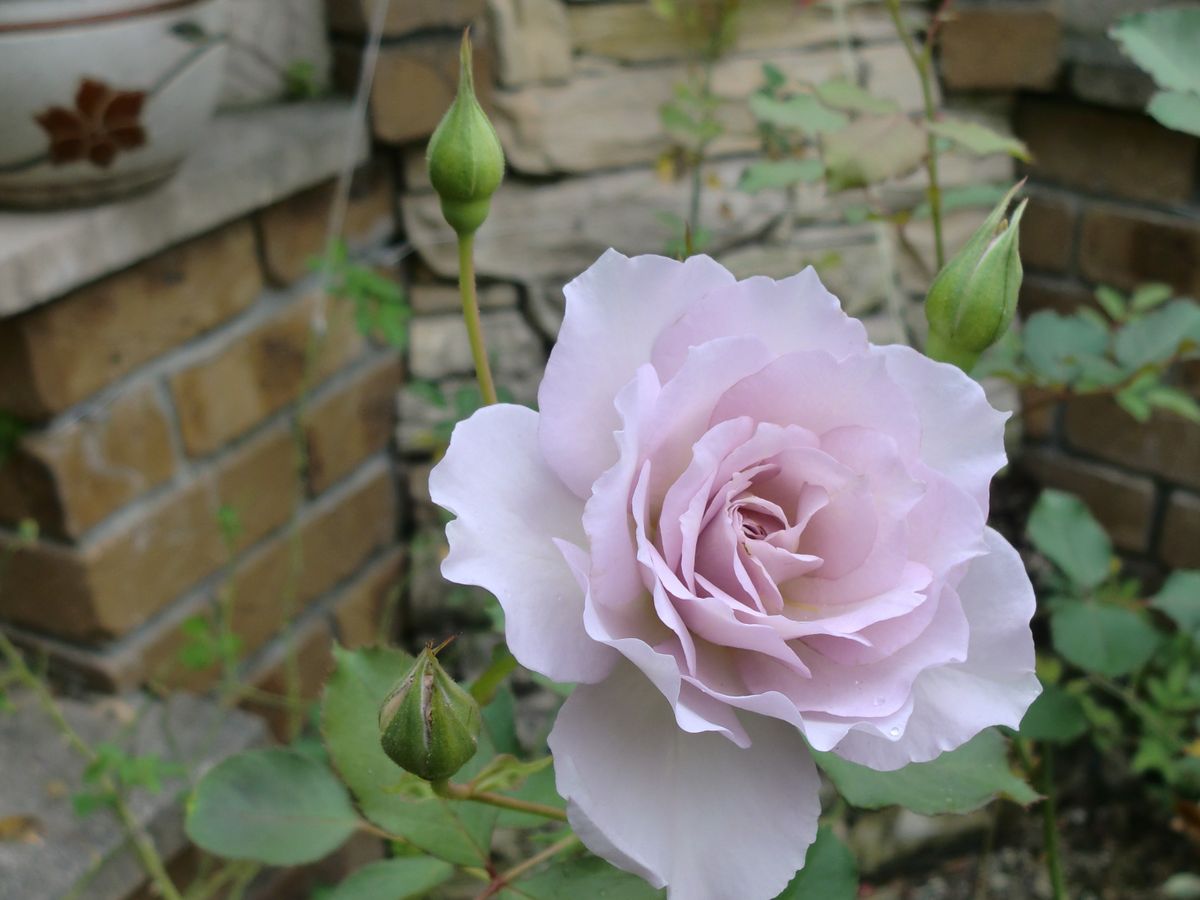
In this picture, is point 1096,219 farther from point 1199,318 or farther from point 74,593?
point 74,593

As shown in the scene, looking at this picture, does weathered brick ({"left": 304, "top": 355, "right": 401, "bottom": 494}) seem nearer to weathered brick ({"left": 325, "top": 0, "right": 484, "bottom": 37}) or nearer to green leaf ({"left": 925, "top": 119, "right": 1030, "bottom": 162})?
weathered brick ({"left": 325, "top": 0, "right": 484, "bottom": 37})

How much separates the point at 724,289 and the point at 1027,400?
1.27 meters

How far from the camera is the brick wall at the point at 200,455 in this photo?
1013 mm

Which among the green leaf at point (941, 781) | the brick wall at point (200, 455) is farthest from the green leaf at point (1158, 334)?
the brick wall at point (200, 455)

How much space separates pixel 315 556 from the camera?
52.5 inches

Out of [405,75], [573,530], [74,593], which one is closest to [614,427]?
[573,530]

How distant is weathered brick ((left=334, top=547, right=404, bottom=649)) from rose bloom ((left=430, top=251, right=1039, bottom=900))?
1.08 meters

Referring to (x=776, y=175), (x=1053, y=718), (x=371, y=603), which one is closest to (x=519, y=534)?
(x=1053, y=718)

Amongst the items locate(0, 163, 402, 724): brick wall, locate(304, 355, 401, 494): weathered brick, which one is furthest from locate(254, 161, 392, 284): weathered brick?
locate(304, 355, 401, 494): weathered brick

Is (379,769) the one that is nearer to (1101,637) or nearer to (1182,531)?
(1101,637)

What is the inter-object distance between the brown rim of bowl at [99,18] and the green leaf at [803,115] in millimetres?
488

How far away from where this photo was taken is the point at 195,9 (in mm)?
948

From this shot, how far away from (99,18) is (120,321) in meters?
0.27

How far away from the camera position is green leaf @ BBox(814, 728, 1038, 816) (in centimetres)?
42
